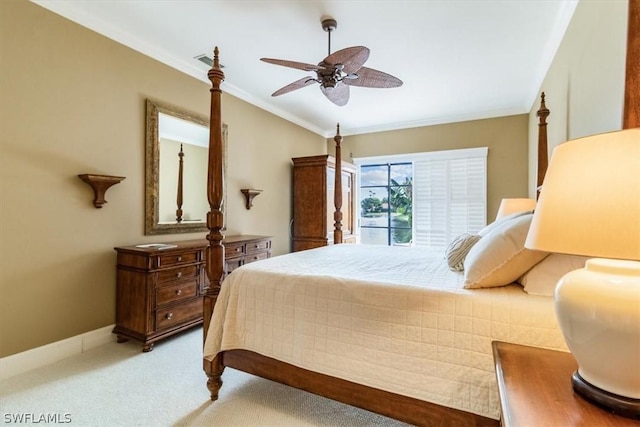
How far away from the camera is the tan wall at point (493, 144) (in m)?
4.63

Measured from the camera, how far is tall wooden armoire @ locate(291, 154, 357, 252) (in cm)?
472

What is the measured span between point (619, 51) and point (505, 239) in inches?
44.2

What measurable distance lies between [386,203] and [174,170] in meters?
3.76

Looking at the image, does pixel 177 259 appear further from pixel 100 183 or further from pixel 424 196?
pixel 424 196

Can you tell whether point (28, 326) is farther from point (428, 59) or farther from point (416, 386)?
point (428, 59)

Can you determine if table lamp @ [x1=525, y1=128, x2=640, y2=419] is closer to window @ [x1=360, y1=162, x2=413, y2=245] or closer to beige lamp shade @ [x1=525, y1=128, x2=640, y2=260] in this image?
beige lamp shade @ [x1=525, y1=128, x2=640, y2=260]

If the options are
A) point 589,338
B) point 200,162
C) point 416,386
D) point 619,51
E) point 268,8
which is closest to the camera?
point 589,338

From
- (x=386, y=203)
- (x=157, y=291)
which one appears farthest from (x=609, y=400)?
(x=386, y=203)

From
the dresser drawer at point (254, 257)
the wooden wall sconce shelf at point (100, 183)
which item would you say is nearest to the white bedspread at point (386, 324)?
the wooden wall sconce shelf at point (100, 183)

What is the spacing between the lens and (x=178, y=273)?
2.72 metres

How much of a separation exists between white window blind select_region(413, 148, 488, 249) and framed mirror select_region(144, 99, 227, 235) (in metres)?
3.55

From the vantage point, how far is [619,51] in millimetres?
1514

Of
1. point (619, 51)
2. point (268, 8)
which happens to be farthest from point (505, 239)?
point (268, 8)

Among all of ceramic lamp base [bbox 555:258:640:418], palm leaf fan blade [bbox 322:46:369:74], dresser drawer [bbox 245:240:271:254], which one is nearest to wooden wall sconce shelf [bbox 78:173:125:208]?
dresser drawer [bbox 245:240:271:254]
